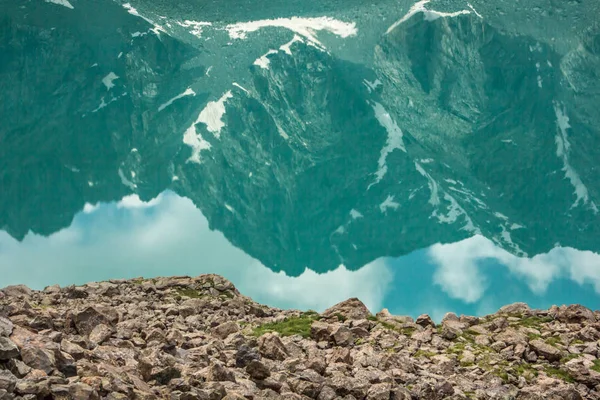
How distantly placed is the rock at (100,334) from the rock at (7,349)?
7.71m

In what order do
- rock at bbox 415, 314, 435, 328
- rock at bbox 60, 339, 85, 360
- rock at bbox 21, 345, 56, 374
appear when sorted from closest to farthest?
rock at bbox 21, 345, 56, 374 < rock at bbox 60, 339, 85, 360 < rock at bbox 415, 314, 435, 328

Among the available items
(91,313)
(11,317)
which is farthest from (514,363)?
(11,317)

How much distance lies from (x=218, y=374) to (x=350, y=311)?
22.2 meters

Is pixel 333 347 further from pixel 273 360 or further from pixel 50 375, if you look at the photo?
pixel 50 375

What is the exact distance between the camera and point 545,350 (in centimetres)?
3869

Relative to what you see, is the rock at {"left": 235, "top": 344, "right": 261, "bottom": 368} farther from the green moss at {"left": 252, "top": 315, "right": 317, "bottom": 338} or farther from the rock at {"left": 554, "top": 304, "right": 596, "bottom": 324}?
the rock at {"left": 554, "top": 304, "right": 596, "bottom": 324}

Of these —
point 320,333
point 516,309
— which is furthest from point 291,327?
point 516,309

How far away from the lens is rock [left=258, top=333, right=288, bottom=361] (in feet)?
108

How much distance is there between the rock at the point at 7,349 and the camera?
2178 cm

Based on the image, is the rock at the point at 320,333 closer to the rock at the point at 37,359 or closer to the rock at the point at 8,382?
the rock at the point at 37,359

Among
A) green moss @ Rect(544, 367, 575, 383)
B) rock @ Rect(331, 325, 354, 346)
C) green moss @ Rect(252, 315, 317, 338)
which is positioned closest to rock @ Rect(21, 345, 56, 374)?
rock @ Rect(331, 325, 354, 346)

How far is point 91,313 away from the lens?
34.2 meters

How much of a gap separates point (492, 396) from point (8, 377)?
1891cm

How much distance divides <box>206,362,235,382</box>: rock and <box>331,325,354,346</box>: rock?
13080mm
